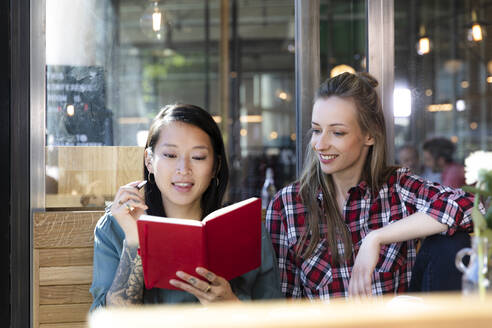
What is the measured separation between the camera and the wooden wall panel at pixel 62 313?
180 centimetres

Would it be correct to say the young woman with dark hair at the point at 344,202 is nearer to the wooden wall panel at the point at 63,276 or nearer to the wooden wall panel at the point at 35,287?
the wooden wall panel at the point at 63,276

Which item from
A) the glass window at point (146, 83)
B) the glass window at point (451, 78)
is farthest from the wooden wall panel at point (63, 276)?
the glass window at point (451, 78)

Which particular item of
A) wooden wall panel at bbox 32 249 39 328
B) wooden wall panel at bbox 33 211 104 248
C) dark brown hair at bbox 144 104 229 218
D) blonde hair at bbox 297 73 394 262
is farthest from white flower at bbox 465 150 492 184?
wooden wall panel at bbox 32 249 39 328

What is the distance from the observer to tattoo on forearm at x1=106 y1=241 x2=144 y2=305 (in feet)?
4.59

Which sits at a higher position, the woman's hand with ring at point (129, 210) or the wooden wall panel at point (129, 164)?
the wooden wall panel at point (129, 164)

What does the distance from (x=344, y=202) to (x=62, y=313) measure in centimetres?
98

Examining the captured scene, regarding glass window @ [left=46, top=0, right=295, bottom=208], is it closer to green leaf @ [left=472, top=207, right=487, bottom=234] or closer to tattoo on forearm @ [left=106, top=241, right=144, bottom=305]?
tattoo on forearm @ [left=106, top=241, right=144, bottom=305]

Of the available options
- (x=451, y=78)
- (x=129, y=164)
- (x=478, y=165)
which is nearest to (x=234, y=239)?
(x=478, y=165)

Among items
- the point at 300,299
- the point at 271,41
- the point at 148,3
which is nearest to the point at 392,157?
the point at 300,299

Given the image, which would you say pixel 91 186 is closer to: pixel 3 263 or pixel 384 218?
pixel 3 263

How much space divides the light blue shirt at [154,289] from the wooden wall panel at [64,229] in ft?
0.92

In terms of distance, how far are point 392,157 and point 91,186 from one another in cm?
120

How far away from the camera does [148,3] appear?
5305 millimetres

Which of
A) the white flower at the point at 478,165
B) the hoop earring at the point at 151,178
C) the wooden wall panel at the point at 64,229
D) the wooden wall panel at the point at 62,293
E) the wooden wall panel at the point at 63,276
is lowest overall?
the wooden wall panel at the point at 62,293
